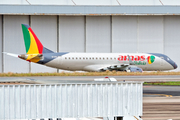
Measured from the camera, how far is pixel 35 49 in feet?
143

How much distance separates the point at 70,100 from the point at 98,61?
3209cm

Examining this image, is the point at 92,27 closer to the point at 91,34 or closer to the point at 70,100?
the point at 91,34

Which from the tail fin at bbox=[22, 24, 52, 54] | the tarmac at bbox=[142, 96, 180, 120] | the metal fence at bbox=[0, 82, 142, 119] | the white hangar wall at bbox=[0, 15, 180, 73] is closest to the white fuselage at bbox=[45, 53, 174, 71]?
the tail fin at bbox=[22, 24, 52, 54]

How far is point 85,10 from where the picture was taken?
49781 mm

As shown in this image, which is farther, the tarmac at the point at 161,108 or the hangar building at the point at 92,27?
the hangar building at the point at 92,27

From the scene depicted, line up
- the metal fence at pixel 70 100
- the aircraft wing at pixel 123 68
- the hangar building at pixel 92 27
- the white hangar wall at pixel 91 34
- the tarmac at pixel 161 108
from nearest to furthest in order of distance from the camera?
the metal fence at pixel 70 100
the tarmac at pixel 161 108
the aircraft wing at pixel 123 68
the hangar building at pixel 92 27
the white hangar wall at pixel 91 34

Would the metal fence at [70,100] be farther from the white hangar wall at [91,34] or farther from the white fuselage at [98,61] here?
the white hangar wall at [91,34]

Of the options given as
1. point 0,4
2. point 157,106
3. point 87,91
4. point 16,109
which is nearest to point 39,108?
point 16,109

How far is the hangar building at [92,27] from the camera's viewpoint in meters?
50.2

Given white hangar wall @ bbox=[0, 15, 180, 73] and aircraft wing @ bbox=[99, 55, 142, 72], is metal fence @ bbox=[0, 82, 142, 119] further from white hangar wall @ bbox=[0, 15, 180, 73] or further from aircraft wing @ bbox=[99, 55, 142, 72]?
white hangar wall @ bbox=[0, 15, 180, 73]

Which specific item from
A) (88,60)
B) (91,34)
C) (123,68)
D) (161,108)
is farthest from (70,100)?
(91,34)

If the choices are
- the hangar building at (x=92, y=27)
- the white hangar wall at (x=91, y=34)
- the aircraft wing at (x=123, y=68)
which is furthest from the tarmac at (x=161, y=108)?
the white hangar wall at (x=91, y=34)

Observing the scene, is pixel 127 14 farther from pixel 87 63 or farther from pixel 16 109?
pixel 16 109

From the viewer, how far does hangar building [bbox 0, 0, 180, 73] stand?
50156mm
